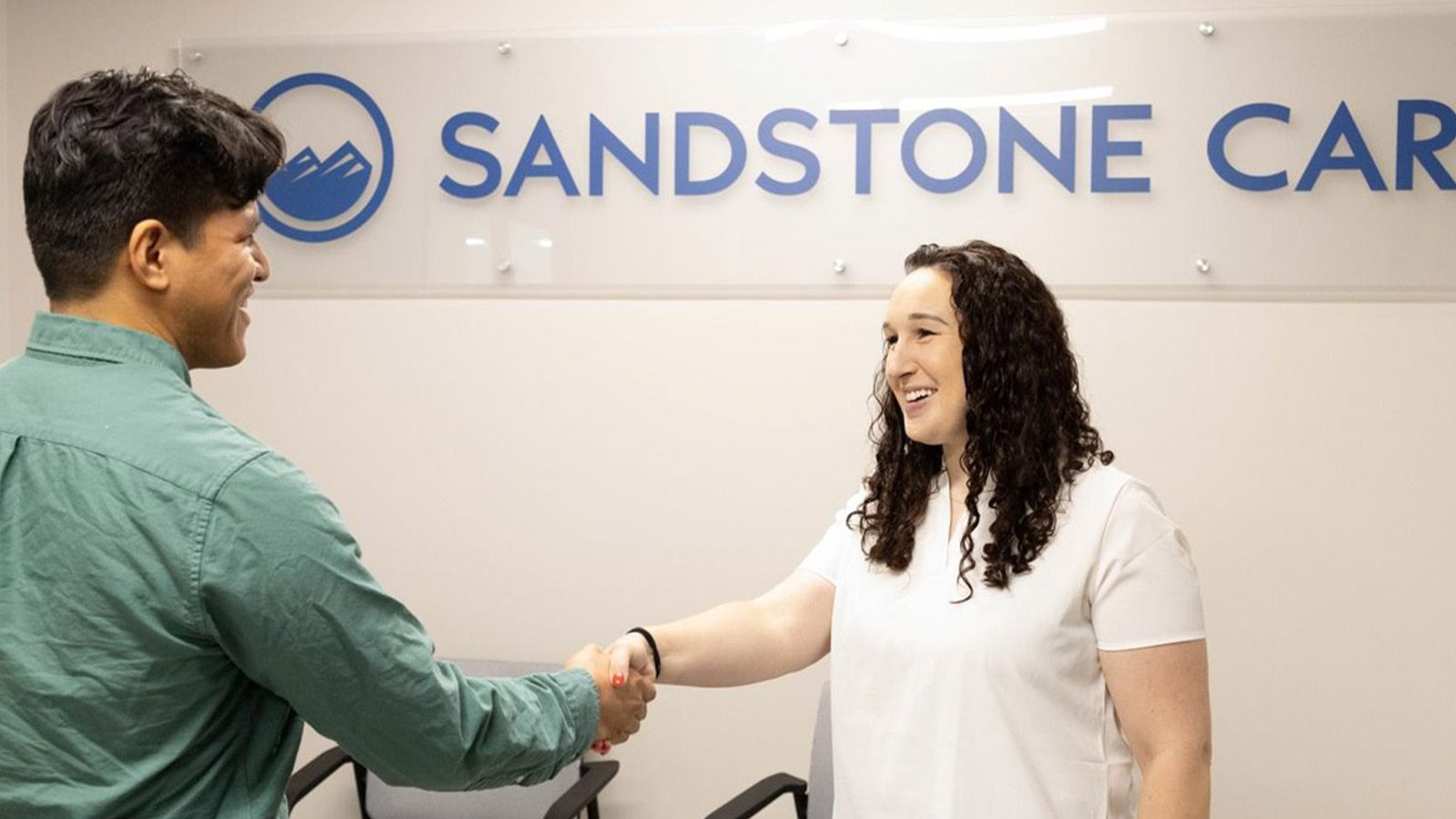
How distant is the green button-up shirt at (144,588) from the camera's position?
1.42 meters

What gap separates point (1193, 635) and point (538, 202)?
2.34 metres

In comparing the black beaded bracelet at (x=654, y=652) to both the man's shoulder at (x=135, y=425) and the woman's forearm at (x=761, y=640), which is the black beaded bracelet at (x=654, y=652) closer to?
the woman's forearm at (x=761, y=640)

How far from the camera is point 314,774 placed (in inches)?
139

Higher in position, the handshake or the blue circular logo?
the blue circular logo

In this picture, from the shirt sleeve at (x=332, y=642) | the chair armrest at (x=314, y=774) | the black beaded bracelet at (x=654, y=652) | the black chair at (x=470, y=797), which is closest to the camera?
the shirt sleeve at (x=332, y=642)

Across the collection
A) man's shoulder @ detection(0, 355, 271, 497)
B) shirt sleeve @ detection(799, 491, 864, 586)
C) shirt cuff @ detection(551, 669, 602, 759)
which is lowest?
shirt cuff @ detection(551, 669, 602, 759)

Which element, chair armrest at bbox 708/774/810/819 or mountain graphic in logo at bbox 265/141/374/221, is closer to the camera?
chair armrest at bbox 708/774/810/819

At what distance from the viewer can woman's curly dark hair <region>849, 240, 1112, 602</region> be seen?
2332 millimetres

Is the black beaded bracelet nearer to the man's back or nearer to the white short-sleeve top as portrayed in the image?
the white short-sleeve top

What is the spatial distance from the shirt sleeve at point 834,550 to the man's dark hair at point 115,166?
1.37m

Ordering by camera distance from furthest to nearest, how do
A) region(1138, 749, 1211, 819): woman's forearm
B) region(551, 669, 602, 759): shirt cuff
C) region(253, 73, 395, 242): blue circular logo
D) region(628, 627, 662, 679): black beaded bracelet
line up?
region(253, 73, 395, 242): blue circular logo, region(628, 627, 662, 679): black beaded bracelet, region(1138, 749, 1211, 819): woman's forearm, region(551, 669, 602, 759): shirt cuff

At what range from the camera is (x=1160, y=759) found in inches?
85.9

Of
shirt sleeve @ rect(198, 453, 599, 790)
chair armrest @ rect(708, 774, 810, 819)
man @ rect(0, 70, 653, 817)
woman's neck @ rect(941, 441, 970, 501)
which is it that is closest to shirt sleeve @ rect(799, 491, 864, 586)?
woman's neck @ rect(941, 441, 970, 501)

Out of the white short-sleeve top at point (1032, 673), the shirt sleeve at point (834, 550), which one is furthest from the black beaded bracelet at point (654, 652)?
the white short-sleeve top at point (1032, 673)
